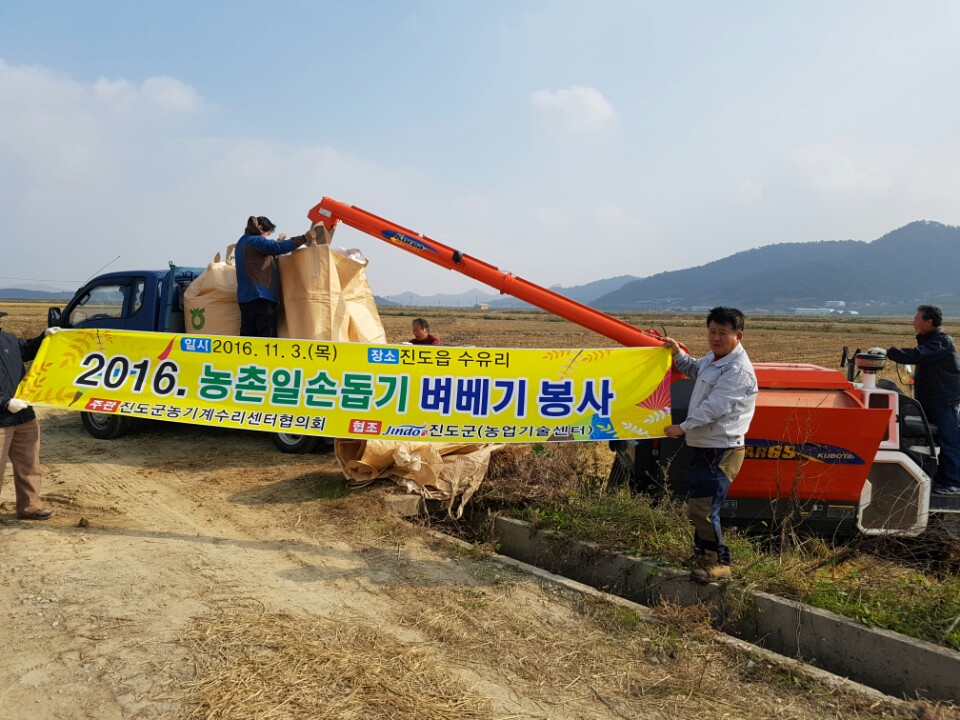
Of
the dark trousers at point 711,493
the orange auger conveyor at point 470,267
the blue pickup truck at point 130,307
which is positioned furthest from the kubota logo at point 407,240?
the dark trousers at point 711,493

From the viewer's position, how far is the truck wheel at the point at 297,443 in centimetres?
712

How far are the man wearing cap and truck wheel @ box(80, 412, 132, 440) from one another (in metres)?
2.27

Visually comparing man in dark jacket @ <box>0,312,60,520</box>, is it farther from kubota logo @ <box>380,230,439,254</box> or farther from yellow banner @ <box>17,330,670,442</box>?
kubota logo @ <box>380,230,439,254</box>

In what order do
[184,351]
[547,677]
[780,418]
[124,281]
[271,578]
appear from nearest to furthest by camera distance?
[547,677]
[271,578]
[780,418]
[184,351]
[124,281]

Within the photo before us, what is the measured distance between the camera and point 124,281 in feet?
26.7

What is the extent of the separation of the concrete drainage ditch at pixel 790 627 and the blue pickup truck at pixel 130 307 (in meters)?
5.89

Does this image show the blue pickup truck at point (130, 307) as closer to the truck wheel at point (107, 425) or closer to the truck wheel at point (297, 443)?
the truck wheel at point (107, 425)

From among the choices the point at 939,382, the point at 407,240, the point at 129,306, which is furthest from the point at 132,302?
the point at 939,382

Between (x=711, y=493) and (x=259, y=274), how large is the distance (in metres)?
5.40

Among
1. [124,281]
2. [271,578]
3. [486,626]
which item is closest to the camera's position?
[486,626]

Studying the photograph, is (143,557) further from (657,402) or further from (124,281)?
(124,281)

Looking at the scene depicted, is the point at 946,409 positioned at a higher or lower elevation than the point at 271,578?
higher

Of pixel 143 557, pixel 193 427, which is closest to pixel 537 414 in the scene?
pixel 143 557

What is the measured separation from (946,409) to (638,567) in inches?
137
